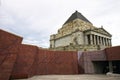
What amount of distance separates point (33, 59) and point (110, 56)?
464 inches

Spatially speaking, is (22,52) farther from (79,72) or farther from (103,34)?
(103,34)

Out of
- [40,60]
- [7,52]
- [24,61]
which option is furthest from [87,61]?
[7,52]

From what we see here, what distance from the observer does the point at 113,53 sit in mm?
20906

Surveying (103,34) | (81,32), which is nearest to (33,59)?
(81,32)

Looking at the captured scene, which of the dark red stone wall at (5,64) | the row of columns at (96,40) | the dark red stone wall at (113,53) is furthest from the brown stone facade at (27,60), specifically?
the row of columns at (96,40)

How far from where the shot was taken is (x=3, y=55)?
13.2 meters

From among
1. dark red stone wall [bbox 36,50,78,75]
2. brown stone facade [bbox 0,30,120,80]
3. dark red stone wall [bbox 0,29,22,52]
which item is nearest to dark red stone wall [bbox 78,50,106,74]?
brown stone facade [bbox 0,30,120,80]

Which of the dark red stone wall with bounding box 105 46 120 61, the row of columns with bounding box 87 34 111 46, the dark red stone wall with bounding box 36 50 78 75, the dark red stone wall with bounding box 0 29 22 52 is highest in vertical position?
the row of columns with bounding box 87 34 111 46

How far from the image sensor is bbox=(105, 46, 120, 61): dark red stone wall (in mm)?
20156

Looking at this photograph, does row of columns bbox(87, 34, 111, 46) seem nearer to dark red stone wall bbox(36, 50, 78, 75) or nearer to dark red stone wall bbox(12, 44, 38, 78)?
dark red stone wall bbox(36, 50, 78, 75)

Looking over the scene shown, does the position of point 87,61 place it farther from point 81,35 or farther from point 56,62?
point 81,35

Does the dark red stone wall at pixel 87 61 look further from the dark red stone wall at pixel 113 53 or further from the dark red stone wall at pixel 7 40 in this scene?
the dark red stone wall at pixel 7 40

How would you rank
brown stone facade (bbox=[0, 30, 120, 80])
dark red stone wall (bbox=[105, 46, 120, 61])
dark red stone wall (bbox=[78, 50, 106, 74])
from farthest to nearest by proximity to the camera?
1. dark red stone wall (bbox=[78, 50, 106, 74])
2. dark red stone wall (bbox=[105, 46, 120, 61])
3. brown stone facade (bbox=[0, 30, 120, 80])

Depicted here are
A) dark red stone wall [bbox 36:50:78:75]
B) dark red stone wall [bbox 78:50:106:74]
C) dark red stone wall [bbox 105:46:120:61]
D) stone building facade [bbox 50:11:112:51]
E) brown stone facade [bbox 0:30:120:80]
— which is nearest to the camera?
brown stone facade [bbox 0:30:120:80]
